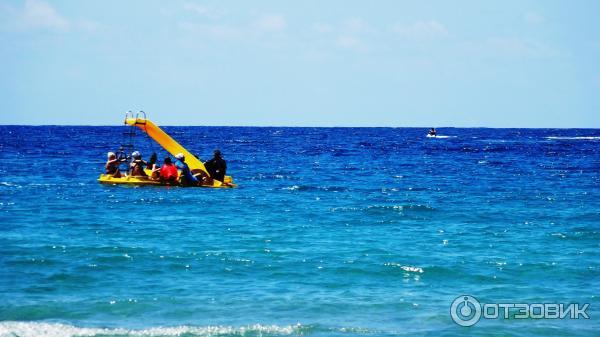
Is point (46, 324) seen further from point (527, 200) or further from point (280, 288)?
point (527, 200)

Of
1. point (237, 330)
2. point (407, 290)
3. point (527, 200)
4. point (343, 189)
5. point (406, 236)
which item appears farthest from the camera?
point (343, 189)

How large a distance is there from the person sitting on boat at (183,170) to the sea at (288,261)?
1.66 ft

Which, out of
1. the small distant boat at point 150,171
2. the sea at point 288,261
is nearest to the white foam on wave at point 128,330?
the sea at point 288,261

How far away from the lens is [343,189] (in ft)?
100.0

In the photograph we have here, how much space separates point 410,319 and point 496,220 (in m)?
10.7

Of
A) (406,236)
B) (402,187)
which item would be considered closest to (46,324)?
(406,236)

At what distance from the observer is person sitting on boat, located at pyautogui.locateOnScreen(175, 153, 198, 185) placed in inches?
1109

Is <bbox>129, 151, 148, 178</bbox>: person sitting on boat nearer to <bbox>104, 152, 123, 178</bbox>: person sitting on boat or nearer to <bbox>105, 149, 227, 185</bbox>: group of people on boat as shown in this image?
<bbox>105, 149, 227, 185</bbox>: group of people on boat

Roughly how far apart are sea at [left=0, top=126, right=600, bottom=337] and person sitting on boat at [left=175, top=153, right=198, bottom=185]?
0.51 meters

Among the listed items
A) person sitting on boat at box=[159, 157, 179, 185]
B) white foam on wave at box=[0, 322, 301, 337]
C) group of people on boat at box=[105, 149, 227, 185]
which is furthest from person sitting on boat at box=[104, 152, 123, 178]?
white foam on wave at box=[0, 322, 301, 337]

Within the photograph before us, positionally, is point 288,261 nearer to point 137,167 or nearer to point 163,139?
point 137,167

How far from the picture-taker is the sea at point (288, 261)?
11273 mm

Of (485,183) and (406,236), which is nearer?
(406,236)

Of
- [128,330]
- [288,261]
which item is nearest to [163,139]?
[288,261]
